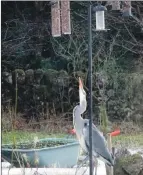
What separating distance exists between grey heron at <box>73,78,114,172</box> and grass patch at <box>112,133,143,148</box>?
7.02ft

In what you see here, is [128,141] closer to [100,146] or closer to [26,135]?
[26,135]

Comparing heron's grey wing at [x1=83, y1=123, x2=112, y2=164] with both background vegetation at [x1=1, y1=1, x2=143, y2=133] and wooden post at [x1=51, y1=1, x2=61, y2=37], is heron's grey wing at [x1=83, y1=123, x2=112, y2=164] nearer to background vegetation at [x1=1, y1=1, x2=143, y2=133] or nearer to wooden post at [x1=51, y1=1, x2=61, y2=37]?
wooden post at [x1=51, y1=1, x2=61, y2=37]

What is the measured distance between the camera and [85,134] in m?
2.51

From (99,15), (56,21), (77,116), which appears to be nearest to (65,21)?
(56,21)

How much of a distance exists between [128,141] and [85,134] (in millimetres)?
2563

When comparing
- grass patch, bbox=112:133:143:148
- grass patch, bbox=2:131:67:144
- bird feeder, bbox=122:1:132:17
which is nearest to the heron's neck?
bird feeder, bbox=122:1:132:17

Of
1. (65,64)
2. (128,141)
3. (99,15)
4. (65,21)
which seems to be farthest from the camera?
(65,64)

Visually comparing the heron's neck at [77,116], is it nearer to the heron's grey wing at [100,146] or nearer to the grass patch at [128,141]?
the heron's grey wing at [100,146]

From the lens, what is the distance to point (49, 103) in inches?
235

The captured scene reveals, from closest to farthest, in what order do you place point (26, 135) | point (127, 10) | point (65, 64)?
point (127, 10), point (26, 135), point (65, 64)

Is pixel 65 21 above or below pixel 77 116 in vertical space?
above

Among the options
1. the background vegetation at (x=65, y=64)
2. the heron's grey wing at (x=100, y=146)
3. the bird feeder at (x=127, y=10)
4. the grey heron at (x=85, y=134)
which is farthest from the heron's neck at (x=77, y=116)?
the background vegetation at (x=65, y=64)

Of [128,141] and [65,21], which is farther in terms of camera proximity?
[128,141]

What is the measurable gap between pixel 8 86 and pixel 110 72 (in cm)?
133
